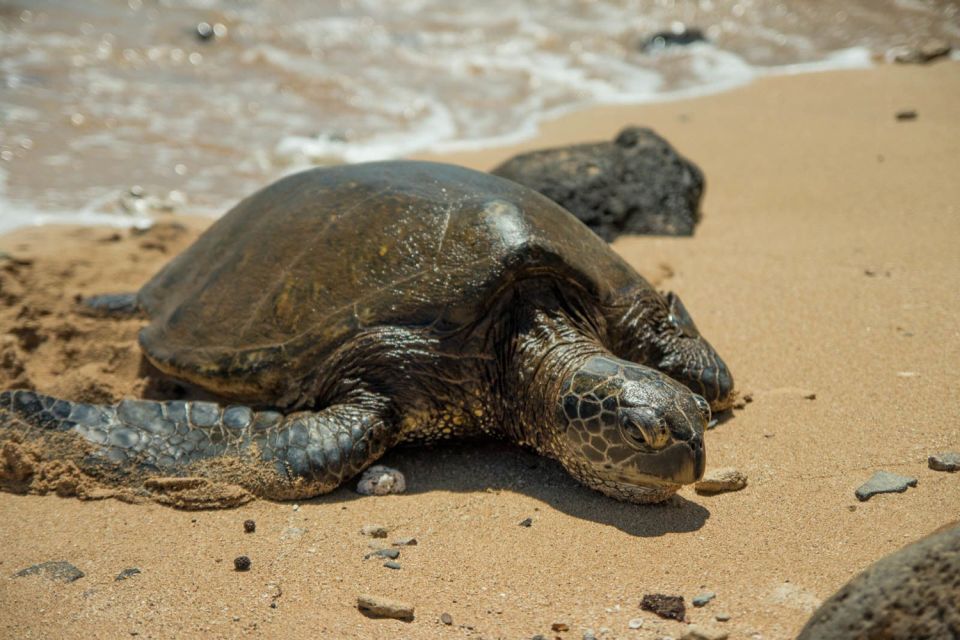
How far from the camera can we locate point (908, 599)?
2199 mm

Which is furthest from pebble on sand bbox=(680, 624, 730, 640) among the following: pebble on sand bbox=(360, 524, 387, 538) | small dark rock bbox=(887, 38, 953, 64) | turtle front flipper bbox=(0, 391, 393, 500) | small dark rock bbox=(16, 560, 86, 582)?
small dark rock bbox=(887, 38, 953, 64)

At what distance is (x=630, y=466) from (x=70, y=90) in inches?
340

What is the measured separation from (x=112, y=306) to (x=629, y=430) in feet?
10.8

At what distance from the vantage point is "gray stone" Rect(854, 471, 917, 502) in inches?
127

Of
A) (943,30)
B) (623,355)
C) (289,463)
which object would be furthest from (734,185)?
(943,30)

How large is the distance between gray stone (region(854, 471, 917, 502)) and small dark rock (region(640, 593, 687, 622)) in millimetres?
927

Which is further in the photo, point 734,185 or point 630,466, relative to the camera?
point 734,185

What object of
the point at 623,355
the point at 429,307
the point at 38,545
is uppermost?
the point at 429,307

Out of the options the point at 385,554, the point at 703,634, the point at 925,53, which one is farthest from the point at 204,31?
the point at 703,634

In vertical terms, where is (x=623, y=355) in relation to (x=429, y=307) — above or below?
below

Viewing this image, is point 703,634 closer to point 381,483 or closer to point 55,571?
point 381,483

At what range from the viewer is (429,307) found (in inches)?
145

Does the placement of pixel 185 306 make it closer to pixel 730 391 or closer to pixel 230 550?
pixel 230 550

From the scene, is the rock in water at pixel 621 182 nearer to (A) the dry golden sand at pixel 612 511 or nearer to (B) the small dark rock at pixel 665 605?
(A) the dry golden sand at pixel 612 511
